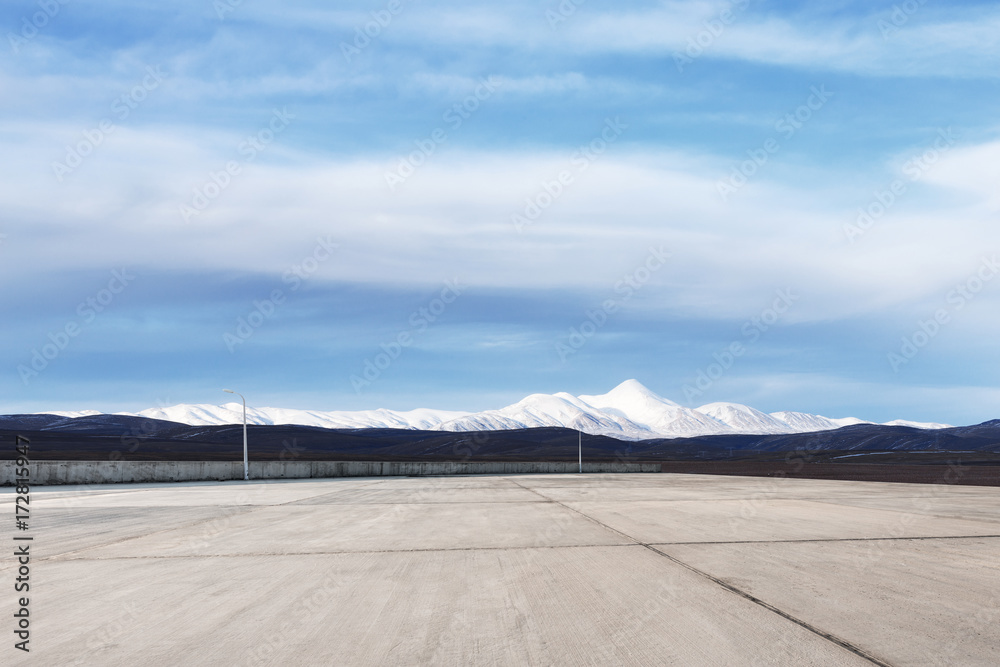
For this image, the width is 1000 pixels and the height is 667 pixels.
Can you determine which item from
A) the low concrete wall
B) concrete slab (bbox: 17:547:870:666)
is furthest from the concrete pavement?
the low concrete wall

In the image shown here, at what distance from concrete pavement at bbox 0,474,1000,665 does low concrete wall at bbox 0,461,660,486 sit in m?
21.8

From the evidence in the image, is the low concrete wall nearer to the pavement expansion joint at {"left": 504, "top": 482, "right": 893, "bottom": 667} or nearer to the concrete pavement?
the concrete pavement

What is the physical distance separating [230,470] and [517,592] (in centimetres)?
3611

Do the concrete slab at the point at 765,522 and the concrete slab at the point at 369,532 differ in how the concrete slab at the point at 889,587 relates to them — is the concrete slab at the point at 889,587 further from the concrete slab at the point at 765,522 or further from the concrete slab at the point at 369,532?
the concrete slab at the point at 369,532

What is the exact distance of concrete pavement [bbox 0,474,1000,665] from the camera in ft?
17.3

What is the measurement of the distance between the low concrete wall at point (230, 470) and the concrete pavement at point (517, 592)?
71.5ft

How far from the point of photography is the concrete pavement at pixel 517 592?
5262 mm

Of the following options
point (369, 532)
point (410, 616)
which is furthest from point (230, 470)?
point (410, 616)

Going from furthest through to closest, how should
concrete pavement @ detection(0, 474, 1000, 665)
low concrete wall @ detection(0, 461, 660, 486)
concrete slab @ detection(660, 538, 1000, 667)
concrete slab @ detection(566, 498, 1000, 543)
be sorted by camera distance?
low concrete wall @ detection(0, 461, 660, 486)
concrete slab @ detection(566, 498, 1000, 543)
concrete slab @ detection(660, 538, 1000, 667)
concrete pavement @ detection(0, 474, 1000, 665)

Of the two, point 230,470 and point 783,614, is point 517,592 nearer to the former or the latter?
point 783,614

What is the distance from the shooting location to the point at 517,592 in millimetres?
7266

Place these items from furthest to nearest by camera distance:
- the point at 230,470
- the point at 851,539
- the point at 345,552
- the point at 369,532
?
1. the point at 230,470
2. the point at 369,532
3. the point at 851,539
4. the point at 345,552

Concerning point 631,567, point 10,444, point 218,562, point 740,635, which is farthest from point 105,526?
point 10,444

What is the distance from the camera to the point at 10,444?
168500 mm
